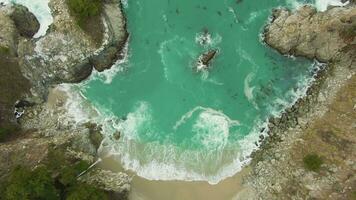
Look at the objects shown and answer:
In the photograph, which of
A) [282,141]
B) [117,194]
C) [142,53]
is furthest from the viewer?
[142,53]

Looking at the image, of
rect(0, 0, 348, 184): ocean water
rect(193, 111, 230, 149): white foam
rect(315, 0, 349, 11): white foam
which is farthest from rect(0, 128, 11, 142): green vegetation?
rect(315, 0, 349, 11): white foam

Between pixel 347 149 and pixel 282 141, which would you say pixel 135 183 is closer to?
pixel 282 141

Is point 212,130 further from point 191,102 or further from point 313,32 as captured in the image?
point 313,32

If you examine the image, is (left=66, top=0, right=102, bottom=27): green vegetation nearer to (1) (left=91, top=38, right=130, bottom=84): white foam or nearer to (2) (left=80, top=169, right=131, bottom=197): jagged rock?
(1) (left=91, top=38, right=130, bottom=84): white foam

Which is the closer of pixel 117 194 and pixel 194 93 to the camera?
pixel 117 194

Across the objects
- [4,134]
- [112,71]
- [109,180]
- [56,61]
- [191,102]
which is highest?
[56,61]

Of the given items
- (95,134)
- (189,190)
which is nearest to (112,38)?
(95,134)

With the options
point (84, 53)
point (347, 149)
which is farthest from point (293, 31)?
point (84, 53)
